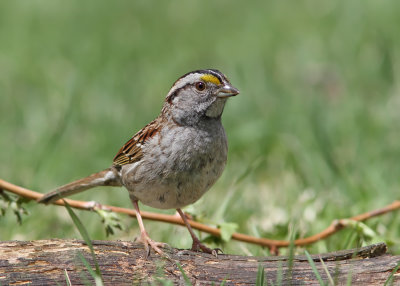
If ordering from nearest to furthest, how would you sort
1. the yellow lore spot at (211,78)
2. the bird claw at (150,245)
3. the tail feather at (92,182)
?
the bird claw at (150,245)
the yellow lore spot at (211,78)
the tail feather at (92,182)

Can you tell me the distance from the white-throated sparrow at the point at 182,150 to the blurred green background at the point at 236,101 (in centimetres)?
55

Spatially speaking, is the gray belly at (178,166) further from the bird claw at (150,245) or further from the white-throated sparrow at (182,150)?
the bird claw at (150,245)

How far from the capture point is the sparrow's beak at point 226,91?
4.40 m

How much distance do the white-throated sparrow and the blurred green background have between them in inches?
21.6

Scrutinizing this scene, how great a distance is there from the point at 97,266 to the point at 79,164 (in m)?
3.73

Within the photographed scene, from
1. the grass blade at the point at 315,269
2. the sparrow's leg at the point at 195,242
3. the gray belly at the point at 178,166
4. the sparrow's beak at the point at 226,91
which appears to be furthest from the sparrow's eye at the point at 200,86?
the grass blade at the point at 315,269

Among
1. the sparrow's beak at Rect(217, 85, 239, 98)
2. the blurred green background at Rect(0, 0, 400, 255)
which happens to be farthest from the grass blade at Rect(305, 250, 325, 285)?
the sparrow's beak at Rect(217, 85, 239, 98)

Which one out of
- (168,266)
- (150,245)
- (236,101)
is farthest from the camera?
(236,101)

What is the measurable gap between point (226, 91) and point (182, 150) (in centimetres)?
52

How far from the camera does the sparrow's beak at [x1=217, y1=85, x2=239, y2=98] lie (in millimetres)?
4398

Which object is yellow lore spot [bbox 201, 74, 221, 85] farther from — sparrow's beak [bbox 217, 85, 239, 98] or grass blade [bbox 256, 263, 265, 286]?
grass blade [bbox 256, 263, 265, 286]

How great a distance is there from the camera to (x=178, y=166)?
4.21 m

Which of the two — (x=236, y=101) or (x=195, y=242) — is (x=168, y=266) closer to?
(x=195, y=242)

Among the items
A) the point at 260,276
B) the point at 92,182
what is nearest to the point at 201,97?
the point at 92,182
